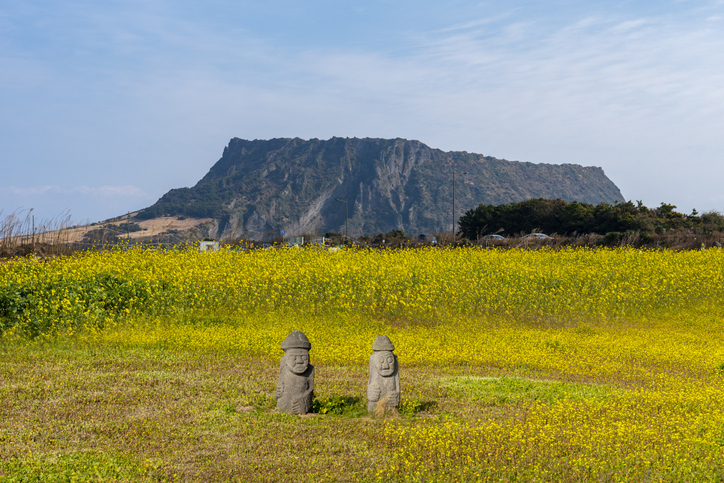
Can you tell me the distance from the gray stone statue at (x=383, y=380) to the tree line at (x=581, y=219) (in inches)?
1163

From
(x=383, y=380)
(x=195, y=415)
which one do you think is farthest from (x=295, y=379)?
(x=195, y=415)

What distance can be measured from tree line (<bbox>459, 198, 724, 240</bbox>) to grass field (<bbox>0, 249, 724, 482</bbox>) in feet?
68.4

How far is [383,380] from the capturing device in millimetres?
6637

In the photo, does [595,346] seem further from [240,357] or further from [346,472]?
[346,472]

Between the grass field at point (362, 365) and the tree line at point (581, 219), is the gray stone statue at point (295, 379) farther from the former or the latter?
the tree line at point (581, 219)

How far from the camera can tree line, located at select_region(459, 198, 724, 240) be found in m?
39.9

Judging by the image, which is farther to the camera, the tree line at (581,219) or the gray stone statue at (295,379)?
the tree line at (581,219)

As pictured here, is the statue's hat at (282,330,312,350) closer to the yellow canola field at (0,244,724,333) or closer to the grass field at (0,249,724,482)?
the grass field at (0,249,724,482)

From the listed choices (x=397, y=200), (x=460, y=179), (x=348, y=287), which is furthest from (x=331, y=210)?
(x=348, y=287)

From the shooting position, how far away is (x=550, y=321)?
536 inches

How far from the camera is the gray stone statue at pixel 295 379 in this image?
6.70m

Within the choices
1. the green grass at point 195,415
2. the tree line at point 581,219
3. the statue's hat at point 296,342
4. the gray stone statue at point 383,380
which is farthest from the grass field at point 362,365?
the tree line at point 581,219

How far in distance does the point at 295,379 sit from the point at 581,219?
42.7 m

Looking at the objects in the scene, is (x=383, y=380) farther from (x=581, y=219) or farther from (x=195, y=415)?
(x=581, y=219)
